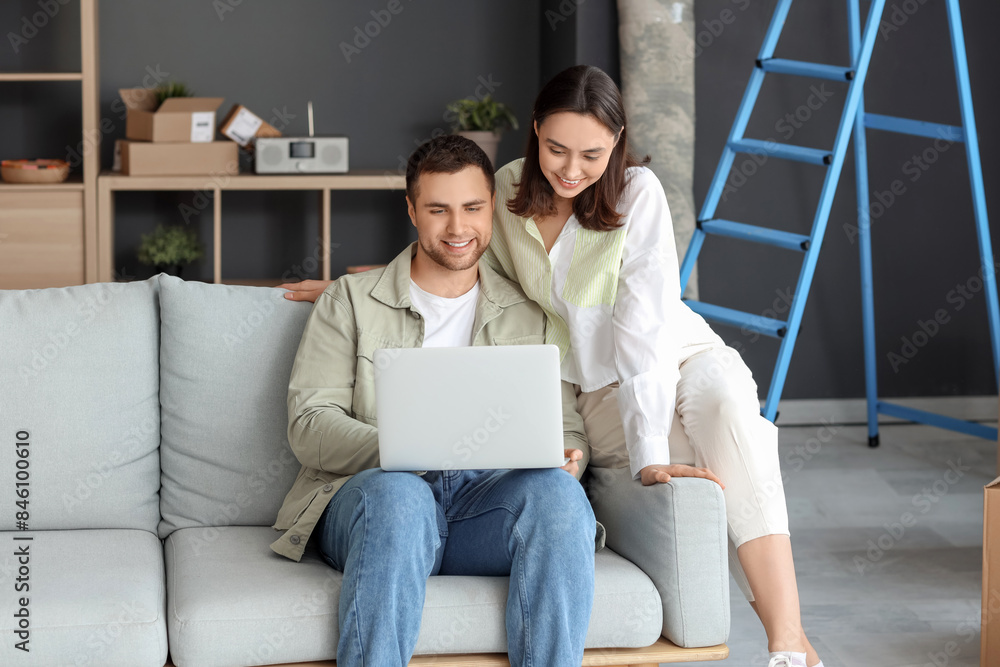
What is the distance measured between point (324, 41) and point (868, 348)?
236cm

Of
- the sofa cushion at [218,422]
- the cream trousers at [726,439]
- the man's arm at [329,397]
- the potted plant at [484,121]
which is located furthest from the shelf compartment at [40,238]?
the cream trousers at [726,439]

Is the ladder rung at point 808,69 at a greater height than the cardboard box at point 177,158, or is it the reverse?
the ladder rung at point 808,69

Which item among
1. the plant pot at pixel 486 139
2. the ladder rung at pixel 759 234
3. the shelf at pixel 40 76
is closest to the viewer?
the ladder rung at pixel 759 234

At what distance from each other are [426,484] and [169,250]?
8.08 feet

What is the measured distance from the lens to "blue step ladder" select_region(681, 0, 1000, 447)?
10.4ft

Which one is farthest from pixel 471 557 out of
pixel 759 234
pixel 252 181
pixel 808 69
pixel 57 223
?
pixel 57 223

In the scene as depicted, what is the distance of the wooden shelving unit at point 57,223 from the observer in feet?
12.2

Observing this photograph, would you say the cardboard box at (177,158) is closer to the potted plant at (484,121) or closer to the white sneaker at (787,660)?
the potted plant at (484,121)

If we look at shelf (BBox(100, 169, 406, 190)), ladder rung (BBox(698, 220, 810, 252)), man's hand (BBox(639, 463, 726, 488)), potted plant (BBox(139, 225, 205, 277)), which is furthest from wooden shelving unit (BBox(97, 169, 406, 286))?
man's hand (BBox(639, 463, 726, 488))

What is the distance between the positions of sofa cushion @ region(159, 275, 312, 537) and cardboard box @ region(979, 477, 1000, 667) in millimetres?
1309

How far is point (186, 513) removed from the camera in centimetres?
205

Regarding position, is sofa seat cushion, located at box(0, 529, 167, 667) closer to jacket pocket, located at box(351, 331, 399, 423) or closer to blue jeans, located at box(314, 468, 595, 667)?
blue jeans, located at box(314, 468, 595, 667)

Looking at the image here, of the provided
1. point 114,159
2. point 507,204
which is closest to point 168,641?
point 507,204

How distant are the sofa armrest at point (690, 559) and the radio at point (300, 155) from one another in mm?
2426
